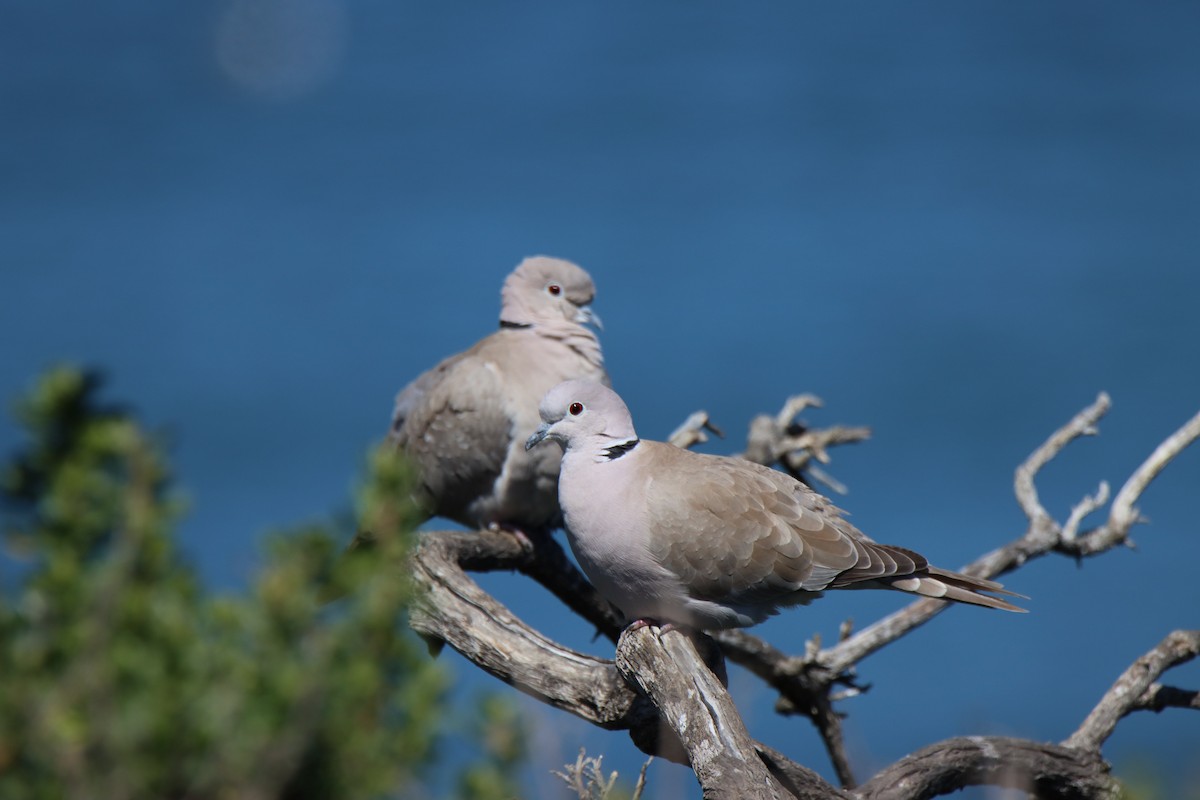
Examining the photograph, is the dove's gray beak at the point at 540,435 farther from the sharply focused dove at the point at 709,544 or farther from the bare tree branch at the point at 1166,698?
the bare tree branch at the point at 1166,698

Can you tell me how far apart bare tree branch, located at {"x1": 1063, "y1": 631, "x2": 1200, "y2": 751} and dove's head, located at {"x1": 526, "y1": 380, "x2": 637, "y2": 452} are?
1.91 meters

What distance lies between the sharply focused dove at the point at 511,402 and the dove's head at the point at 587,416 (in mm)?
964

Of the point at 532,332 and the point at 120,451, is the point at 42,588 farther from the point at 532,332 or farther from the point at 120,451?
the point at 532,332

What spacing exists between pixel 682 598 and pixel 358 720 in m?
2.19

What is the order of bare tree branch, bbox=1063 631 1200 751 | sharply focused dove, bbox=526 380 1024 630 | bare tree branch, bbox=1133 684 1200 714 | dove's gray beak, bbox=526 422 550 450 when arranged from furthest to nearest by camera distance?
bare tree branch, bbox=1133 684 1200 714 → bare tree branch, bbox=1063 631 1200 751 → dove's gray beak, bbox=526 422 550 450 → sharply focused dove, bbox=526 380 1024 630

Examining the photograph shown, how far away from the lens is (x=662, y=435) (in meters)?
19.6

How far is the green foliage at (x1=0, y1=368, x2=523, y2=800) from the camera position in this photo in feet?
4.85

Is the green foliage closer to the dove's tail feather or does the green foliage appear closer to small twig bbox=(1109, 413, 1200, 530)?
the dove's tail feather

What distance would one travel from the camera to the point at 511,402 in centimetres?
510

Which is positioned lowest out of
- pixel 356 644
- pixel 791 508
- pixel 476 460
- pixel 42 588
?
pixel 42 588

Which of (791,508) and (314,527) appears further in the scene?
(791,508)

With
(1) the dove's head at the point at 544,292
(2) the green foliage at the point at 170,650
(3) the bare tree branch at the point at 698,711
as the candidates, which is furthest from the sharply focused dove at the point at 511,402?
(2) the green foliage at the point at 170,650

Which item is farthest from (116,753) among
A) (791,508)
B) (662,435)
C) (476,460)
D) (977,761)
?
(662,435)

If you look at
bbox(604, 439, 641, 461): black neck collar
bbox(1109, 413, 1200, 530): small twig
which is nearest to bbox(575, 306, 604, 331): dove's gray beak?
bbox(604, 439, 641, 461): black neck collar
